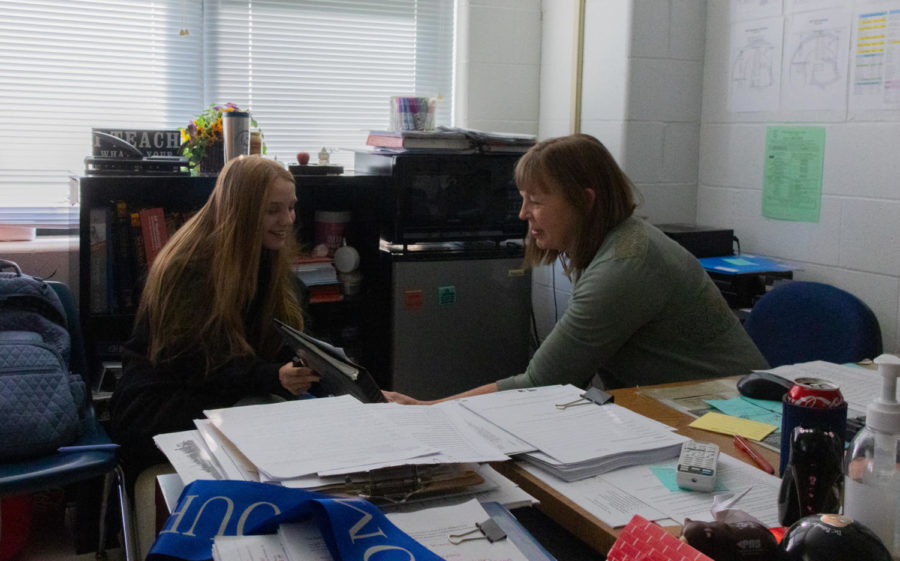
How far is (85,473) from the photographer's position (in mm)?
2088

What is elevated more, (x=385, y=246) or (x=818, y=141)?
(x=818, y=141)

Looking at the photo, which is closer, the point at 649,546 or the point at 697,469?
the point at 649,546

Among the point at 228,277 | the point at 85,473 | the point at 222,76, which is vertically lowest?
the point at 85,473

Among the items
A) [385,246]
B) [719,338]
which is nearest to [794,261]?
[719,338]

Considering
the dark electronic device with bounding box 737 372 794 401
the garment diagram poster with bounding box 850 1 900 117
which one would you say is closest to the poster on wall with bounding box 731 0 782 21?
the garment diagram poster with bounding box 850 1 900 117

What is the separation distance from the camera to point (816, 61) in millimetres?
2760

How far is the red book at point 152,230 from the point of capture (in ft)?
9.16

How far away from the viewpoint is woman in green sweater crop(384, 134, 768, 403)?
196 centimetres

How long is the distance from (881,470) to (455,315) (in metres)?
2.23

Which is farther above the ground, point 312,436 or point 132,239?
point 132,239

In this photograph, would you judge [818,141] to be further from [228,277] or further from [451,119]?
[228,277]

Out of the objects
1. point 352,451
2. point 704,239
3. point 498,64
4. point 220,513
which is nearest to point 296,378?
point 352,451

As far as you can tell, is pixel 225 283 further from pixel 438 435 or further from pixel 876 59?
pixel 876 59

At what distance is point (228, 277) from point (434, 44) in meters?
1.76
